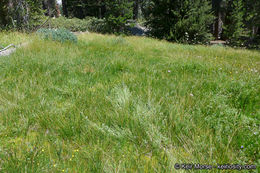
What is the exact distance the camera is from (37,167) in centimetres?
110

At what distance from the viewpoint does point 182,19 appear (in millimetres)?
11633

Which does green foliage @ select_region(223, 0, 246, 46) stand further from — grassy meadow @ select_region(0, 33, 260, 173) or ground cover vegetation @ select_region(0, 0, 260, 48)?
grassy meadow @ select_region(0, 33, 260, 173)

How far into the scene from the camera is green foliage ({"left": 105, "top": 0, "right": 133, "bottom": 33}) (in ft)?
40.4

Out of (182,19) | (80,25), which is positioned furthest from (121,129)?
(80,25)

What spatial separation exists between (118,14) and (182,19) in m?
5.39

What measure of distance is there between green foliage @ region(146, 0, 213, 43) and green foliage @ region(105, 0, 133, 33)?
1938 millimetres

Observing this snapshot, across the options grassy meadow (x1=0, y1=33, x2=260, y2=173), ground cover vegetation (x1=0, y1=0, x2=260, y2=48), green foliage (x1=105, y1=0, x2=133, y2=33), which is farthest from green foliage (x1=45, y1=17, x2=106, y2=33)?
grassy meadow (x1=0, y1=33, x2=260, y2=173)

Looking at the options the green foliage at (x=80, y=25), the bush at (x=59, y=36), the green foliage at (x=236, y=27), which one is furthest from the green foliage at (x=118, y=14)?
the green foliage at (x=236, y=27)

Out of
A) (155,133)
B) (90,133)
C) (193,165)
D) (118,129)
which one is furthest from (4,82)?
(193,165)

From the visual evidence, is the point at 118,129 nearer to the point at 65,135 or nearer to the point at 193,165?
the point at 65,135

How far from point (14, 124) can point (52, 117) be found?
0.40 m

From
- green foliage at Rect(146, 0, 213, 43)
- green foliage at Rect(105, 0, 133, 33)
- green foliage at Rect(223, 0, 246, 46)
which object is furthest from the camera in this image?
green foliage at Rect(223, 0, 246, 46)

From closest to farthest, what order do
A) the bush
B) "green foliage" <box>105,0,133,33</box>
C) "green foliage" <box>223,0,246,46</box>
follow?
the bush, "green foliage" <box>105,0,133,33</box>, "green foliage" <box>223,0,246,46</box>

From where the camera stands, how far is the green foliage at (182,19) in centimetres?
1143
